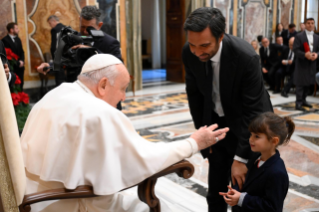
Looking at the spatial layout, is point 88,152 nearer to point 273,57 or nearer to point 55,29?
point 55,29

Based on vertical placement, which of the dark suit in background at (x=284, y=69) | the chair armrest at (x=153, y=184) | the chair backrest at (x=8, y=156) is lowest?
the dark suit in background at (x=284, y=69)

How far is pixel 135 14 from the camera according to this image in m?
9.55

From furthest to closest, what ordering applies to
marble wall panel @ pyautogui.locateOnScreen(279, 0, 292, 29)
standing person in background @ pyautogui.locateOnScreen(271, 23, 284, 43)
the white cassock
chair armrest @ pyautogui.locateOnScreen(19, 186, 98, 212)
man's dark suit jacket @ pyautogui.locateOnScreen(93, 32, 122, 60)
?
marble wall panel @ pyautogui.locateOnScreen(279, 0, 292, 29) → standing person in background @ pyautogui.locateOnScreen(271, 23, 284, 43) → man's dark suit jacket @ pyautogui.locateOnScreen(93, 32, 122, 60) → the white cassock → chair armrest @ pyautogui.locateOnScreen(19, 186, 98, 212)

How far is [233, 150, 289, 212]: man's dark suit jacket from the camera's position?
1903mm

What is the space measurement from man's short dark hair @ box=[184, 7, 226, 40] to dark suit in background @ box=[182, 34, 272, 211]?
22 centimetres

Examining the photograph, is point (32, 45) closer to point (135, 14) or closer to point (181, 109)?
point (135, 14)

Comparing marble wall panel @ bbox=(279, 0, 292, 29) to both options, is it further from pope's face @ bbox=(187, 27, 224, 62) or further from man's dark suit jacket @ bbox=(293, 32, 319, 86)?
pope's face @ bbox=(187, 27, 224, 62)

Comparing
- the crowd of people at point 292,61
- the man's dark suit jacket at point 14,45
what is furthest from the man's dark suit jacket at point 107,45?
the man's dark suit jacket at point 14,45

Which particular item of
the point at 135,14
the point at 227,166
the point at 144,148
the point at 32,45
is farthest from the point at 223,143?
the point at 135,14

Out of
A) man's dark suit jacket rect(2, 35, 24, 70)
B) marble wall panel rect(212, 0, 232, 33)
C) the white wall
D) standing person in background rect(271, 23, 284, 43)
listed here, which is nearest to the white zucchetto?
man's dark suit jacket rect(2, 35, 24, 70)

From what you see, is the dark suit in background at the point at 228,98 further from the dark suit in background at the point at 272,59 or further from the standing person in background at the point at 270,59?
the dark suit in background at the point at 272,59

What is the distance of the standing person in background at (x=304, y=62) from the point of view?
7.11 metres

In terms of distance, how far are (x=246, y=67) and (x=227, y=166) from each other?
2.63 ft

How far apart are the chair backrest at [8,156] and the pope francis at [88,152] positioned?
0.77 ft
